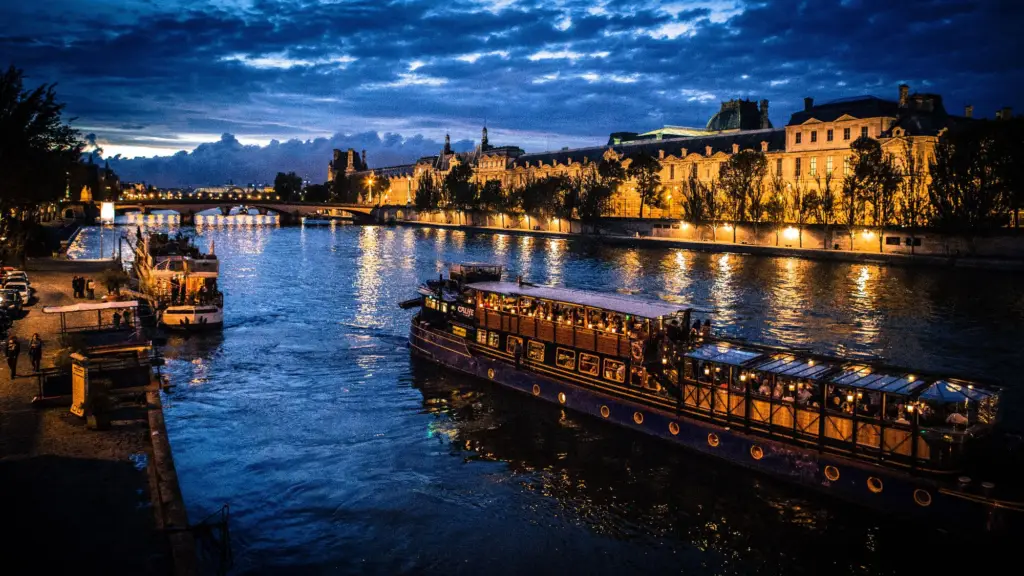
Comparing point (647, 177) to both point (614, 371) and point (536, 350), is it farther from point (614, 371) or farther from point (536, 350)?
point (614, 371)

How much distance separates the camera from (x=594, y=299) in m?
30.2

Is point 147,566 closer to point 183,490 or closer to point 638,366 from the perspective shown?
point 183,490

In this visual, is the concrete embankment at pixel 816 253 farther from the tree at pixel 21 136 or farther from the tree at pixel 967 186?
the tree at pixel 21 136

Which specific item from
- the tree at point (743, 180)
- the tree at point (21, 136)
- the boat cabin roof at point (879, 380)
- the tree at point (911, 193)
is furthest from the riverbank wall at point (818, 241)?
the tree at point (21, 136)

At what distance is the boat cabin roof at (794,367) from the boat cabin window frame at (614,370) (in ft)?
17.3

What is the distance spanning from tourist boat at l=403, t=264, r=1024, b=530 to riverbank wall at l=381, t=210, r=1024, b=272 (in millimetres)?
62728

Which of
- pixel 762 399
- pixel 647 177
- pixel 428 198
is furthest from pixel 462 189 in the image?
pixel 762 399

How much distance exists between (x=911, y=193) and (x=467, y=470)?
285 feet

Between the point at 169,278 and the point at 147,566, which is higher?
the point at 169,278

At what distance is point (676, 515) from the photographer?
20.9 metres

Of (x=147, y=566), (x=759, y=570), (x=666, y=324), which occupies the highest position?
(x=666, y=324)

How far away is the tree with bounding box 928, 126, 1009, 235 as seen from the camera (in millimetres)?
77000

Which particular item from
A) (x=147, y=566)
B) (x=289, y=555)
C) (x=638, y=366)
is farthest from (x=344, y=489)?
(x=638, y=366)

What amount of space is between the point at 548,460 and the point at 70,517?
1388cm
